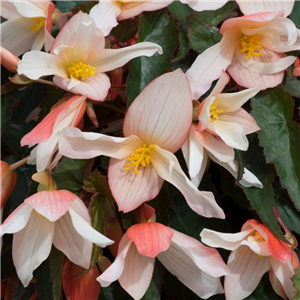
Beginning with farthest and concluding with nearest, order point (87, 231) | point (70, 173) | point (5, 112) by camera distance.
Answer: point (5, 112)
point (70, 173)
point (87, 231)

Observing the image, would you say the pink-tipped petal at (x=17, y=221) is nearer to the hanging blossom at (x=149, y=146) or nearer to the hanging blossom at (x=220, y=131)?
the hanging blossom at (x=149, y=146)

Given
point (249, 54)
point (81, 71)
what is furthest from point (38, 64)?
point (249, 54)

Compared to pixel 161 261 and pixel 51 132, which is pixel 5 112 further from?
pixel 161 261

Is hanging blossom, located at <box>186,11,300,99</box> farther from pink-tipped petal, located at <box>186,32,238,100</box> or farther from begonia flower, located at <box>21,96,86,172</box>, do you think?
begonia flower, located at <box>21,96,86,172</box>

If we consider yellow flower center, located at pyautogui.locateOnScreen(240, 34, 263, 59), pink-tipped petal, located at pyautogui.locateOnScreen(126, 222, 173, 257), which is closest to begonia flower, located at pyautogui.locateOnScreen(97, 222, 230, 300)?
pink-tipped petal, located at pyautogui.locateOnScreen(126, 222, 173, 257)

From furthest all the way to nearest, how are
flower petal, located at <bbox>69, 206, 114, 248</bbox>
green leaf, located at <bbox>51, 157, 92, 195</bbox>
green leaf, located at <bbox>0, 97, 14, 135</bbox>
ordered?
green leaf, located at <bbox>0, 97, 14, 135</bbox> → green leaf, located at <bbox>51, 157, 92, 195</bbox> → flower petal, located at <bbox>69, 206, 114, 248</bbox>
